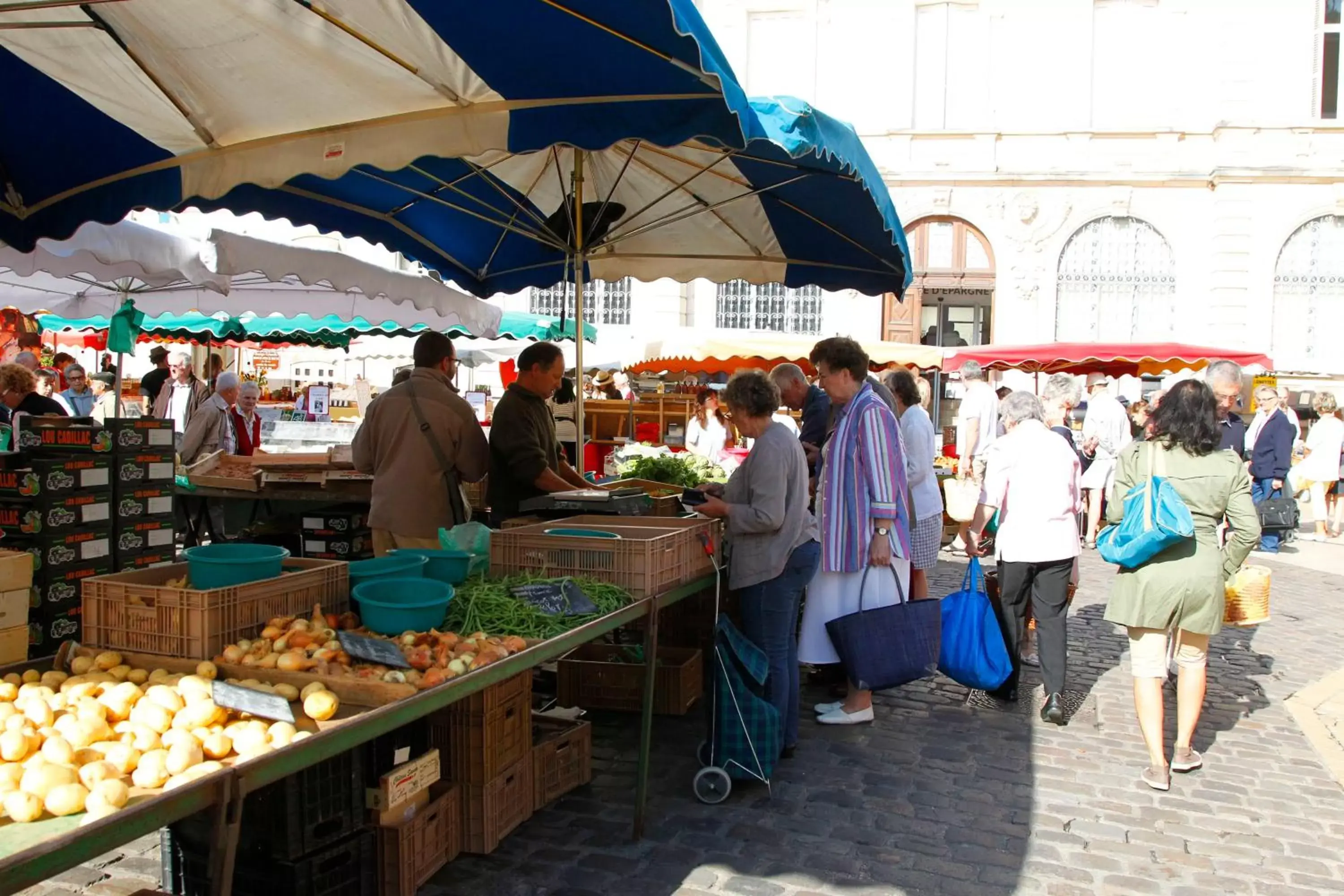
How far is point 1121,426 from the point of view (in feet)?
42.9

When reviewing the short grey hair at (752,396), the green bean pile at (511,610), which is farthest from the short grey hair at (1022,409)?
the green bean pile at (511,610)

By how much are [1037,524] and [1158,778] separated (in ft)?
4.61

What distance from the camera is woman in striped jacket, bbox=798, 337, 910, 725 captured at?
5.16m

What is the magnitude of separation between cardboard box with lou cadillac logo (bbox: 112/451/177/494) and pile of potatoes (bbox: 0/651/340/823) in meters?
2.79

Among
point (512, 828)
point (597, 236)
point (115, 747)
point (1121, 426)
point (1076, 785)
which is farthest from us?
point (1121, 426)

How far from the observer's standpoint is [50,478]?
501cm

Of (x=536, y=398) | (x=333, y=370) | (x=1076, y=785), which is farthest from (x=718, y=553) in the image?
(x=333, y=370)

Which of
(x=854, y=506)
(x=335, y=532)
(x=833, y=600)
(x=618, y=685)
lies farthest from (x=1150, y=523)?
(x=335, y=532)

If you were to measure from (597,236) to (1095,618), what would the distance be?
5180 millimetres

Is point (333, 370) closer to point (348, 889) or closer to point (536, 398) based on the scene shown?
point (536, 398)

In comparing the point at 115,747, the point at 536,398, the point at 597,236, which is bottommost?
the point at 115,747

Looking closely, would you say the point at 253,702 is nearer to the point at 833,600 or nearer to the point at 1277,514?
the point at 833,600

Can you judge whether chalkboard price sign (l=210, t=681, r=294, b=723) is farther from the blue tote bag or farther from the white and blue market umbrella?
the blue tote bag

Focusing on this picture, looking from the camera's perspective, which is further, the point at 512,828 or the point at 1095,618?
the point at 1095,618
